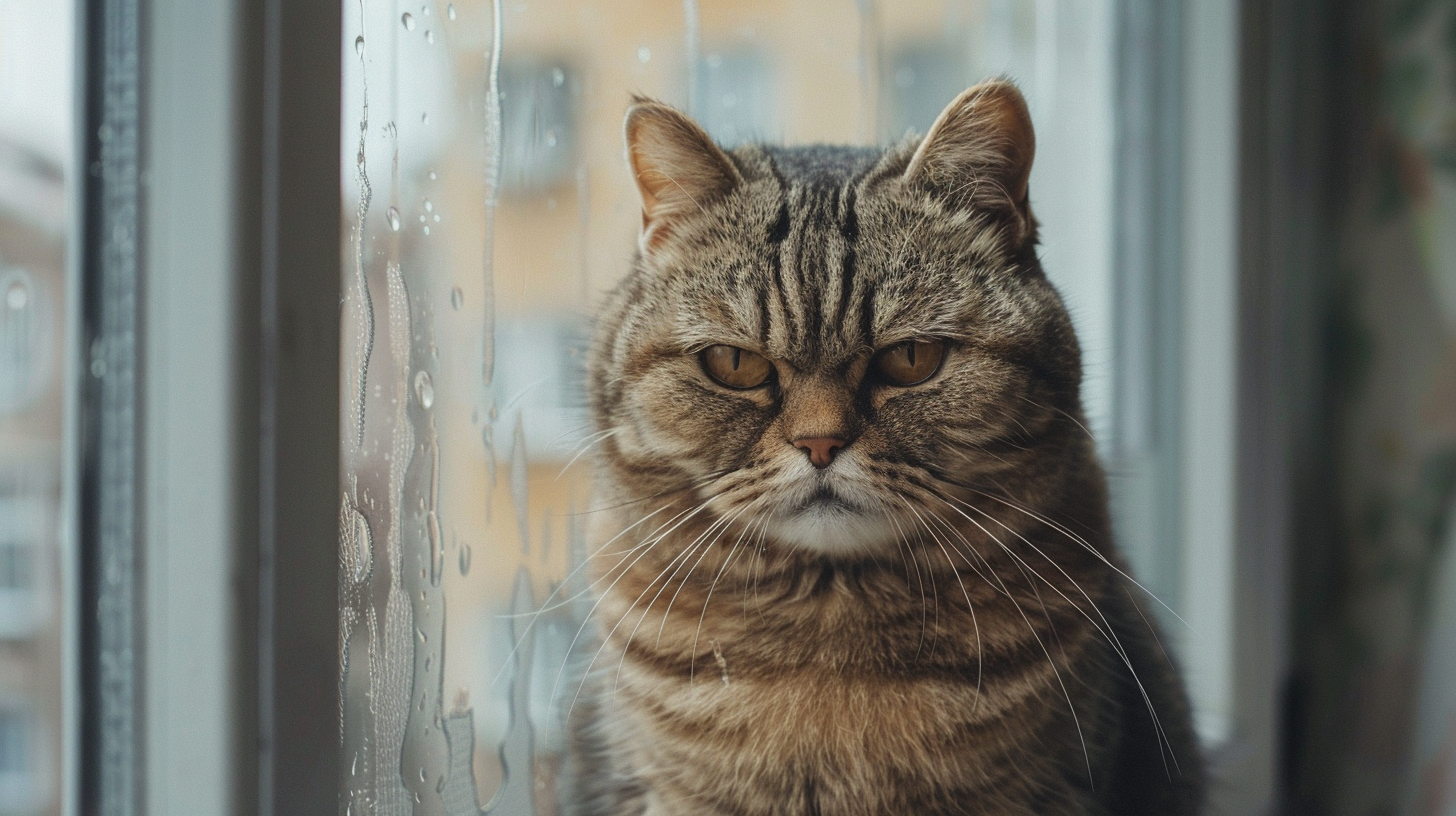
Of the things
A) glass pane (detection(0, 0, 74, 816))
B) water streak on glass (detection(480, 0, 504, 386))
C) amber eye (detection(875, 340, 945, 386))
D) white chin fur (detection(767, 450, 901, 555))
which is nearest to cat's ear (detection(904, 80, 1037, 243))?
amber eye (detection(875, 340, 945, 386))

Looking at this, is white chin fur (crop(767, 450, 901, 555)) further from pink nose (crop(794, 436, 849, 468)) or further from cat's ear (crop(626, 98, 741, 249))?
cat's ear (crop(626, 98, 741, 249))

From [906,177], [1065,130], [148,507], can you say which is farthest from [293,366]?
[1065,130]

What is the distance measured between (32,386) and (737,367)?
0.43 metres

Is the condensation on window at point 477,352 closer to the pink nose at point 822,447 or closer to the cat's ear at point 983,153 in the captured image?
the cat's ear at point 983,153

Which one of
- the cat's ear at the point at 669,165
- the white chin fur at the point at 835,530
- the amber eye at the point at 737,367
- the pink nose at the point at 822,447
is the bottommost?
the white chin fur at the point at 835,530

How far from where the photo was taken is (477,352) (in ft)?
2.54

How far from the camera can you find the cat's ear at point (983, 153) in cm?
66

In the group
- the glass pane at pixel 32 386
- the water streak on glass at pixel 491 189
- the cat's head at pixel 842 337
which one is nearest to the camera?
the glass pane at pixel 32 386

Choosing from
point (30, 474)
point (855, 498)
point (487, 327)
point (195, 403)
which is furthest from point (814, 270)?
point (30, 474)

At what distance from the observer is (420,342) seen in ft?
2.35

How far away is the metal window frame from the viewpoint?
546mm

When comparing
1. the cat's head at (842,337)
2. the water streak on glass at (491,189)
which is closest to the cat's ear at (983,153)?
the cat's head at (842,337)

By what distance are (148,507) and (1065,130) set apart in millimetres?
1476

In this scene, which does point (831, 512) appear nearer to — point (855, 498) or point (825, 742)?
point (855, 498)
